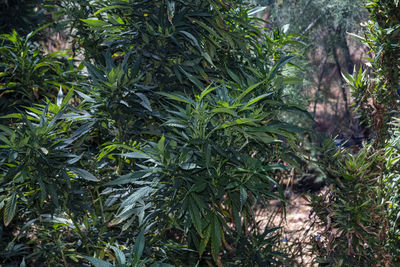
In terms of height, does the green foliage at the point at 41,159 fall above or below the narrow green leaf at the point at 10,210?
above

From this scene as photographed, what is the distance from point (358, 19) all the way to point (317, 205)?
385 cm

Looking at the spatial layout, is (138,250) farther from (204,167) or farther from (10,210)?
→ (10,210)

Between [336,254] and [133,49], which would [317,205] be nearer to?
[336,254]

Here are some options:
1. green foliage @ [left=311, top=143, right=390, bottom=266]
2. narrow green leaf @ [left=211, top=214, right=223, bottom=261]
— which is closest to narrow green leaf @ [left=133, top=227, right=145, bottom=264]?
narrow green leaf @ [left=211, top=214, right=223, bottom=261]

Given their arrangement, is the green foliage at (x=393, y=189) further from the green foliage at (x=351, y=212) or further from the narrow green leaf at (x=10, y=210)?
the narrow green leaf at (x=10, y=210)

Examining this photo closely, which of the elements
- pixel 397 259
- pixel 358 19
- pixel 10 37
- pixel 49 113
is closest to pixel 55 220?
pixel 49 113

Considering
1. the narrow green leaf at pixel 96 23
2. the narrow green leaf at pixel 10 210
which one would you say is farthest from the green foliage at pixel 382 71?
the narrow green leaf at pixel 10 210

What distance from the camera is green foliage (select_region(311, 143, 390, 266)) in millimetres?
2262

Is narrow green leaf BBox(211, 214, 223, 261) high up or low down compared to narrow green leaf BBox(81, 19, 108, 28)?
down

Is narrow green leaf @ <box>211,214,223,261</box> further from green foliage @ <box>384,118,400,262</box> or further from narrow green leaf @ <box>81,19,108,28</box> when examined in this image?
green foliage @ <box>384,118,400,262</box>

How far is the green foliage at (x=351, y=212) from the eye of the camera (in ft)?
7.42

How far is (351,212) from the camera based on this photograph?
2262 millimetres

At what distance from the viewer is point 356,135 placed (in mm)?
5824

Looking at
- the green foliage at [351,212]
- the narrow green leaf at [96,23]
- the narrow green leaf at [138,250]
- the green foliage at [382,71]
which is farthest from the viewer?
the green foliage at [382,71]
